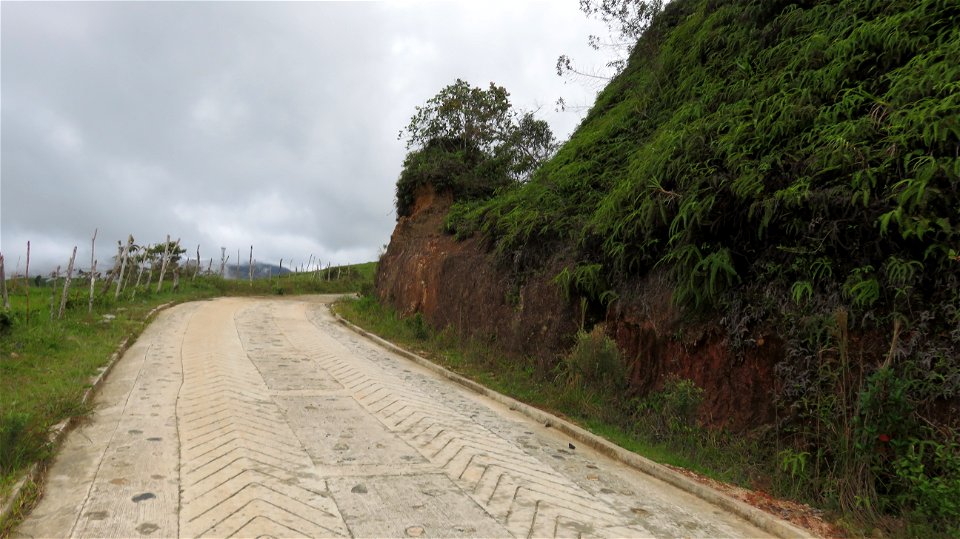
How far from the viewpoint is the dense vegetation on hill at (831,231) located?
452cm

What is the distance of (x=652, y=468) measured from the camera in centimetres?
559

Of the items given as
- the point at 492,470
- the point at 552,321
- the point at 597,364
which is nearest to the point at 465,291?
the point at 552,321

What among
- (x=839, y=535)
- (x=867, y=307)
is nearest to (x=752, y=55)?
(x=867, y=307)

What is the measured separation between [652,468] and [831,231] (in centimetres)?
291

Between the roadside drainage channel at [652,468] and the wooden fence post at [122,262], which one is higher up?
the wooden fence post at [122,262]

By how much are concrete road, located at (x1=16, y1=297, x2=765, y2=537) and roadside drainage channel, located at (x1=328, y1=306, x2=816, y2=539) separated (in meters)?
0.12

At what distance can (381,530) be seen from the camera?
3.81 metres

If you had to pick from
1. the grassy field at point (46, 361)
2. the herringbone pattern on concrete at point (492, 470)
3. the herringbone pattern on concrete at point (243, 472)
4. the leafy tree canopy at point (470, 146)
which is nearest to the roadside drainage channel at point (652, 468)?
the herringbone pattern on concrete at point (492, 470)

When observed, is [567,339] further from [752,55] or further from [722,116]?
[752,55]

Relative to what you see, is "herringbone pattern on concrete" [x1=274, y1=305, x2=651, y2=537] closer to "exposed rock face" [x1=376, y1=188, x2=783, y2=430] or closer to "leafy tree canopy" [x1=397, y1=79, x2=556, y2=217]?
"exposed rock face" [x1=376, y1=188, x2=783, y2=430]

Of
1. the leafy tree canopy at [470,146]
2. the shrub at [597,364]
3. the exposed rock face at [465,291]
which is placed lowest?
the shrub at [597,364]

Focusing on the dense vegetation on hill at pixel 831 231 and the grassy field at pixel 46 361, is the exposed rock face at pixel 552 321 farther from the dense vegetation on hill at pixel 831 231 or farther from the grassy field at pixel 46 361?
the grassy field at pixel 46 361

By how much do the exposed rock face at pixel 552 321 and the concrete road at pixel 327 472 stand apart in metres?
1.53

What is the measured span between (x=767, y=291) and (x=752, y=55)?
16.5 feet
